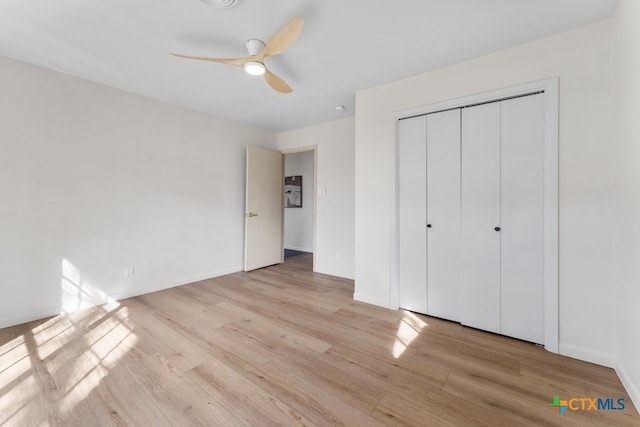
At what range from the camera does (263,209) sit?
4496mm

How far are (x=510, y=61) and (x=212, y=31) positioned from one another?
2.46 m

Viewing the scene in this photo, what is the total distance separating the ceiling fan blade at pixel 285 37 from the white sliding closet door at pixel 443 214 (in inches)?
62.0

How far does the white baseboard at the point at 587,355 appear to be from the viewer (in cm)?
181

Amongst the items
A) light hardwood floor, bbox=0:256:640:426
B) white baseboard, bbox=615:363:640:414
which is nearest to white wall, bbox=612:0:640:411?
white baseboard, bbox=615:363:640:414

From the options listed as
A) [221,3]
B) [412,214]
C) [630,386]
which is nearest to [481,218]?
[412,214]

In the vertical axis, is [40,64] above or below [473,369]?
above

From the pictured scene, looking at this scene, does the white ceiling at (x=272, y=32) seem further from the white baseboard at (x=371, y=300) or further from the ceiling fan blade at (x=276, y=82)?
the white baseboard at (x=371, y=300)

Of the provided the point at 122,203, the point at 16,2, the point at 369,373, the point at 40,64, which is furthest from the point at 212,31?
the point at 369,373

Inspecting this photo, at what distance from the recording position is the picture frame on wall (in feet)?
20.8

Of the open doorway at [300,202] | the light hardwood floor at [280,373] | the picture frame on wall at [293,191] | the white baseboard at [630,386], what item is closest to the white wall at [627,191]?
the white baseboard at [630,386]

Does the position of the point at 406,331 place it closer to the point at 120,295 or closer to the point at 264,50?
the point at 264,50

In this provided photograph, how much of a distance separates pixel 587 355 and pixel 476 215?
124 centimetres

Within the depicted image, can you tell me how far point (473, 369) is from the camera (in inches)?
70.0

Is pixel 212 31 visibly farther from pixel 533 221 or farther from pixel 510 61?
pixel 533 221
